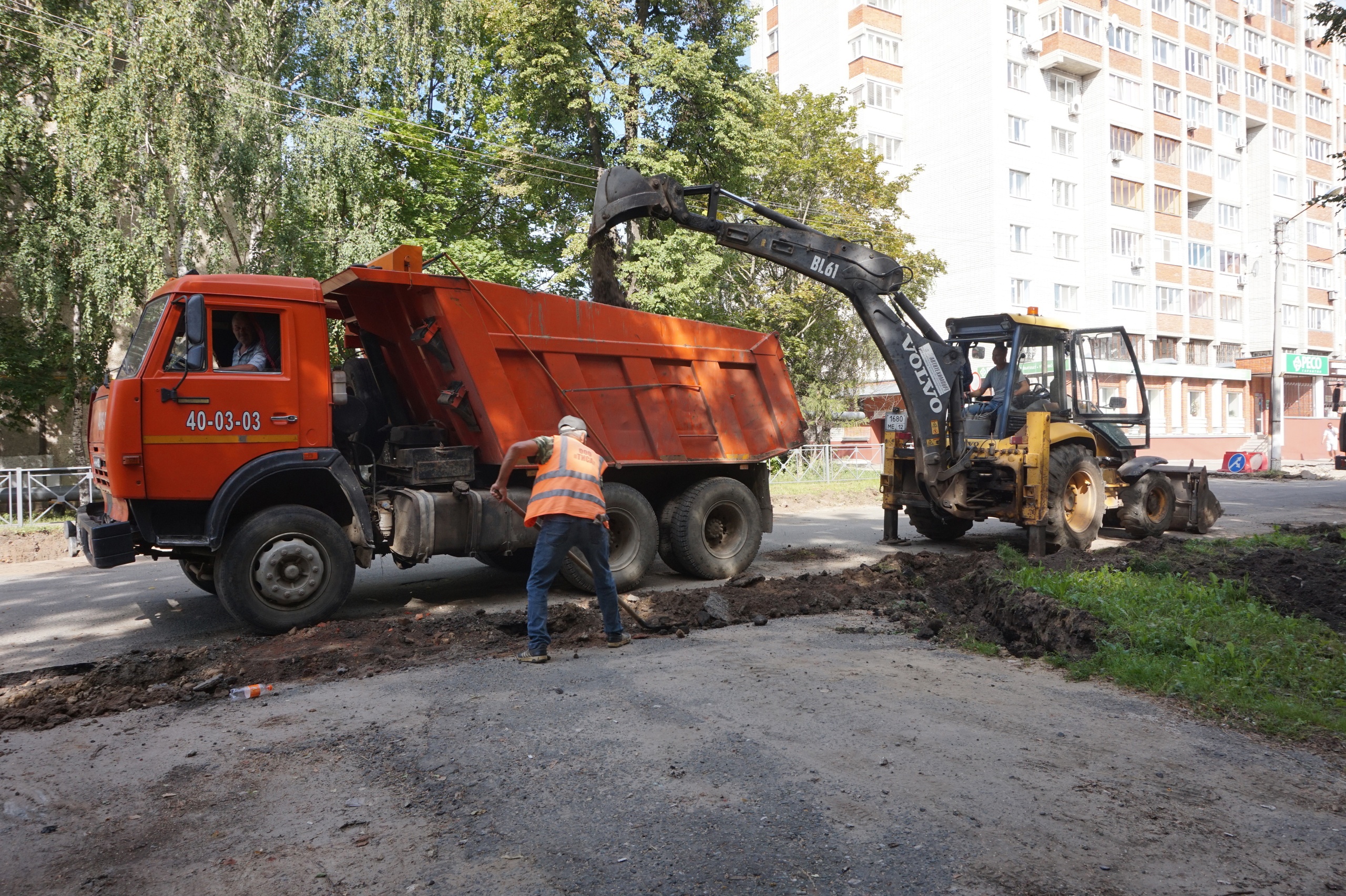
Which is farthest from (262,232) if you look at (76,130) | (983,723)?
(983,723)

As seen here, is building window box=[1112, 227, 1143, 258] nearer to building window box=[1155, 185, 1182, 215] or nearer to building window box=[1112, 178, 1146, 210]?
building window box=[1112, 178, 1146, 210]

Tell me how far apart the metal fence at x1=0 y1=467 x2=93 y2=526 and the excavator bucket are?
32.4 ft

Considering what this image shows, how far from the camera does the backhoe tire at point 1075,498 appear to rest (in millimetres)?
10023

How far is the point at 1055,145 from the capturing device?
38.5 meters

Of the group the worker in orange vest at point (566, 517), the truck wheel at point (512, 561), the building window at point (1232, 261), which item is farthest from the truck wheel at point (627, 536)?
the building window at point (1232, 261)

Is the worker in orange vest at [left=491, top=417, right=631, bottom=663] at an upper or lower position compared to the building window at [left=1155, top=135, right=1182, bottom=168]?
lower

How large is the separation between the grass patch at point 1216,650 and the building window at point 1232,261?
46.1 metres

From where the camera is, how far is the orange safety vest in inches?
236

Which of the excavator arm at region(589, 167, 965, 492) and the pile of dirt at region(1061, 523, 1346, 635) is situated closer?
the pile of dirt at region(1061, 523, 1346, 635)

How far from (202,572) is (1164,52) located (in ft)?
158

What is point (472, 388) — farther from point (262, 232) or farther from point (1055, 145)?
point (1055, 145)

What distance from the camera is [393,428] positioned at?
25.5 feet

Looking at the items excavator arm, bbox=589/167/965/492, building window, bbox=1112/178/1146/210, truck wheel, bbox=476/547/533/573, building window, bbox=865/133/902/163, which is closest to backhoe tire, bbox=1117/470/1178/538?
excavator arm, bbox=589/167/965/492

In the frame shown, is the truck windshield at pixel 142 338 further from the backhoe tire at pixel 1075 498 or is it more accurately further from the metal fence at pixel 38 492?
the backhoe tire at pixel 1075 498
